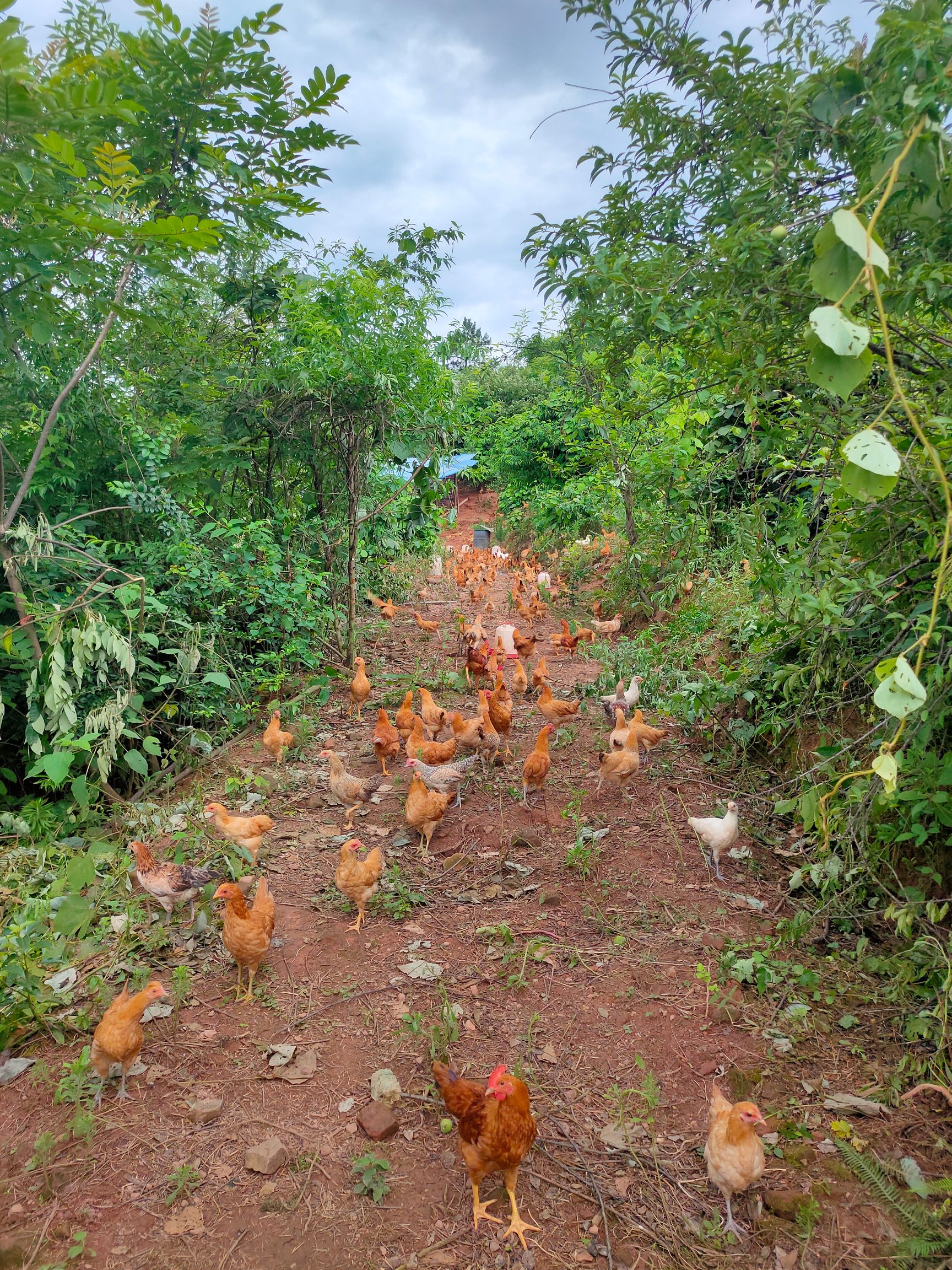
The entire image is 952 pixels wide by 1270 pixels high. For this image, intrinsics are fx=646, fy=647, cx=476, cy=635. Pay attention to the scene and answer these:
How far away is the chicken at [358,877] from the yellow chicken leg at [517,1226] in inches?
68.9

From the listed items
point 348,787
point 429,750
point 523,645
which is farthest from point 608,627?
point 348,787

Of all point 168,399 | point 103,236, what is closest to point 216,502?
point 168,399

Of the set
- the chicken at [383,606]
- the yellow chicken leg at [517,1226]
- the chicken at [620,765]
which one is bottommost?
the yellow chicken leg at [517,1226]

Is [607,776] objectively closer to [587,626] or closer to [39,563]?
[39,563]

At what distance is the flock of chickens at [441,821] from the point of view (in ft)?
7.50

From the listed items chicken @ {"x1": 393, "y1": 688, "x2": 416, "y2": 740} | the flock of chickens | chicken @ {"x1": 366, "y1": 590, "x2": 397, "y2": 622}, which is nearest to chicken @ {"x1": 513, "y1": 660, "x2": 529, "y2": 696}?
the flock of chickens

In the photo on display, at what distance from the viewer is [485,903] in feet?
13.1

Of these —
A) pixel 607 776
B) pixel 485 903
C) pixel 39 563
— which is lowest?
pixel 485 903

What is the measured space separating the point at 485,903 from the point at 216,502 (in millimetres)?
4700

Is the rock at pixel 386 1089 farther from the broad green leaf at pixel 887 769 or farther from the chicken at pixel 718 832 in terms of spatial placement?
the broad green leaf at pixel 887 769

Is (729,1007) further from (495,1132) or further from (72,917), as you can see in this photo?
(72,917)

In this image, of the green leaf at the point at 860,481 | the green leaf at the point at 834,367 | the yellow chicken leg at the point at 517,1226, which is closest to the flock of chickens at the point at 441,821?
the yellow chicken leg at the point at 517,1226

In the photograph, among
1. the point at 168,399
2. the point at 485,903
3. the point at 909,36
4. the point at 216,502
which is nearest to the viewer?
the point at 909,36

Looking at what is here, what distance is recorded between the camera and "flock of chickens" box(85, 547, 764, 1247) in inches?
90.0
